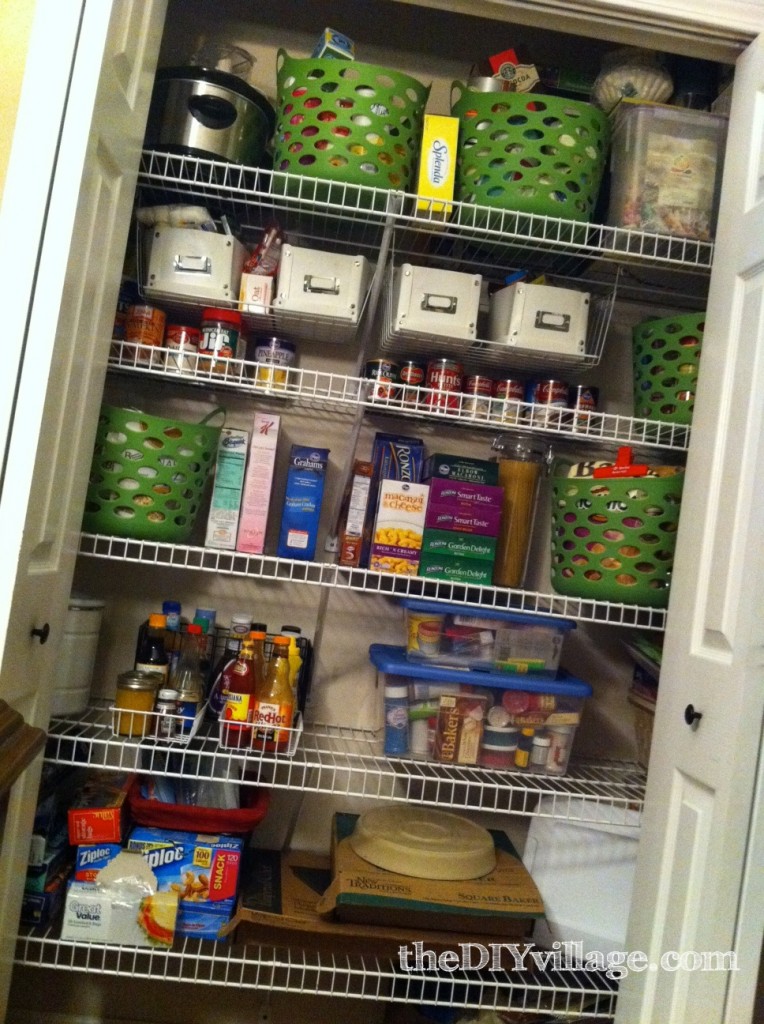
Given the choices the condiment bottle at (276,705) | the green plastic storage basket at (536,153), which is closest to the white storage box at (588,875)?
the condiment bottle at (276,705)

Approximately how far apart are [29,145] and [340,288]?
58 centimetres

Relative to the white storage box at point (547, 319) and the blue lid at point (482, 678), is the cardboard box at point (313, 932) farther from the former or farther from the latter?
the white storage box at point (547, 319)

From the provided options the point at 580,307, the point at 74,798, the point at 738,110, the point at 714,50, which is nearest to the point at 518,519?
the point at 580,307

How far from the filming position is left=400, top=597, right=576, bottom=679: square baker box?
155 cm

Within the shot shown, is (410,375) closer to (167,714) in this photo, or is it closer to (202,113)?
(202,113)

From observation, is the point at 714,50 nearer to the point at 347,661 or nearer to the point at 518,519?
the point at 518,519

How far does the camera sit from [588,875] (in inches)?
61.1

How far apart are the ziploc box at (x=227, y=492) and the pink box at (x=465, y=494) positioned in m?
0.38

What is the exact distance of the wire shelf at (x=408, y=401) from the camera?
1484 millimetres

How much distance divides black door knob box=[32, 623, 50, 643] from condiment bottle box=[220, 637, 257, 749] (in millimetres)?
Result: 356

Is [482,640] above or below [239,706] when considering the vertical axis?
above

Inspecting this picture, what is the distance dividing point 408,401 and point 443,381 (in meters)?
0.08

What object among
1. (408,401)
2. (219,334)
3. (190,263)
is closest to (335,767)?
(408,401)

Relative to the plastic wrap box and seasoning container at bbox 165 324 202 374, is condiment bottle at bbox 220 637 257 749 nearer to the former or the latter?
seasoning container at bbox 165 324 202 374
